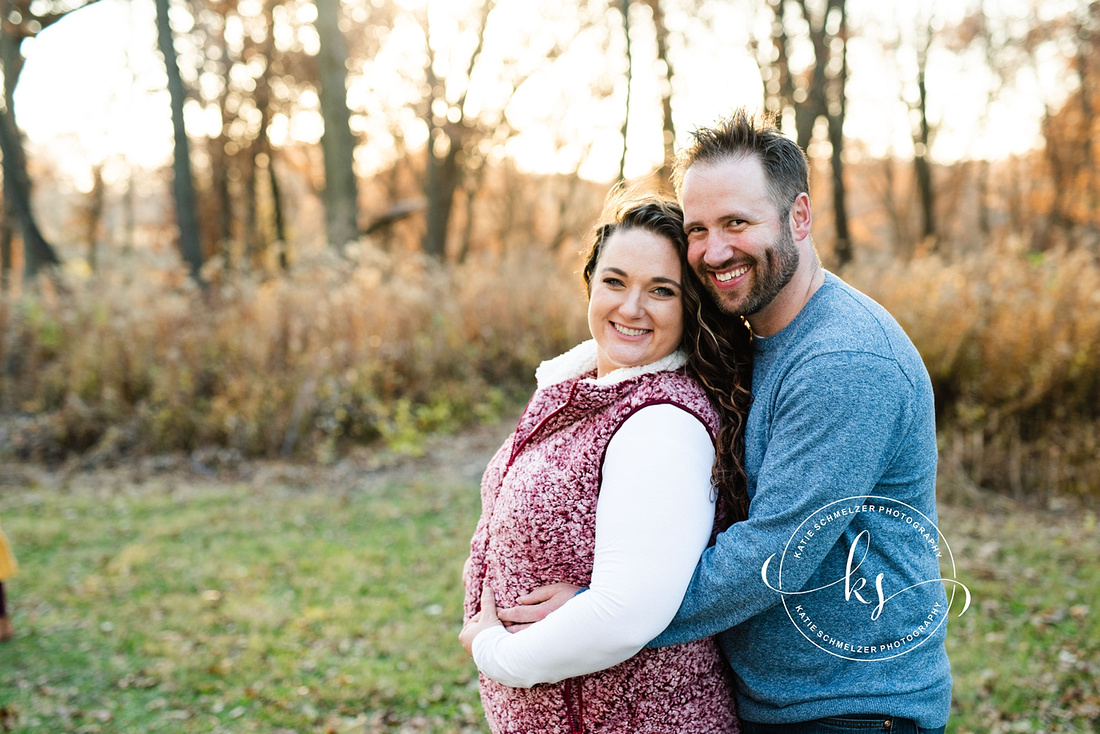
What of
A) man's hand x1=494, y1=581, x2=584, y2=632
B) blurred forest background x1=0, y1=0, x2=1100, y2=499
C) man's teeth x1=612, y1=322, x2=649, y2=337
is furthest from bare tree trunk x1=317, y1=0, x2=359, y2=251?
man's hand x1=494, y1=581, x2=584, y2=632

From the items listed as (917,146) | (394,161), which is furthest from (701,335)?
(394,161)

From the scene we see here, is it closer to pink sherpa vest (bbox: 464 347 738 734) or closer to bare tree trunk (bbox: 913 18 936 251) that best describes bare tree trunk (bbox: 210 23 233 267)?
bare tree trunk (bbox: 913 18 936 251)

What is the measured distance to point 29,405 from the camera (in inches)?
370

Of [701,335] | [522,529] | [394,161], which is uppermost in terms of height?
[394,161]

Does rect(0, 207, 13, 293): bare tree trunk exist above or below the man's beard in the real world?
above

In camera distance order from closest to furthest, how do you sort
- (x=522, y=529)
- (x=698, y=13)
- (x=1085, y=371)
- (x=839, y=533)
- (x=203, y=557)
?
(x=839, y=533), (x=522, y=529), (x=203, y=557), (x=1085, y=371), (x=698, y=13)

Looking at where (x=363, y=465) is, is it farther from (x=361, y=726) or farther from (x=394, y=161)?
(x=394, y=161)

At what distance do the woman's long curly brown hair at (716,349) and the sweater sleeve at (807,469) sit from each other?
0.11 metres

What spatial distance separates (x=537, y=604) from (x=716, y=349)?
835mm

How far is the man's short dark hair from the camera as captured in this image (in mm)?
2137

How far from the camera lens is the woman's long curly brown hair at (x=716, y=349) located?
1980 millimetres

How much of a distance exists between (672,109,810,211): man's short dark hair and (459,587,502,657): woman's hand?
1363 mm

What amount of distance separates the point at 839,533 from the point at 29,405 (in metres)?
10.2

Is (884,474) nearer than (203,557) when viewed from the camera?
Yes
